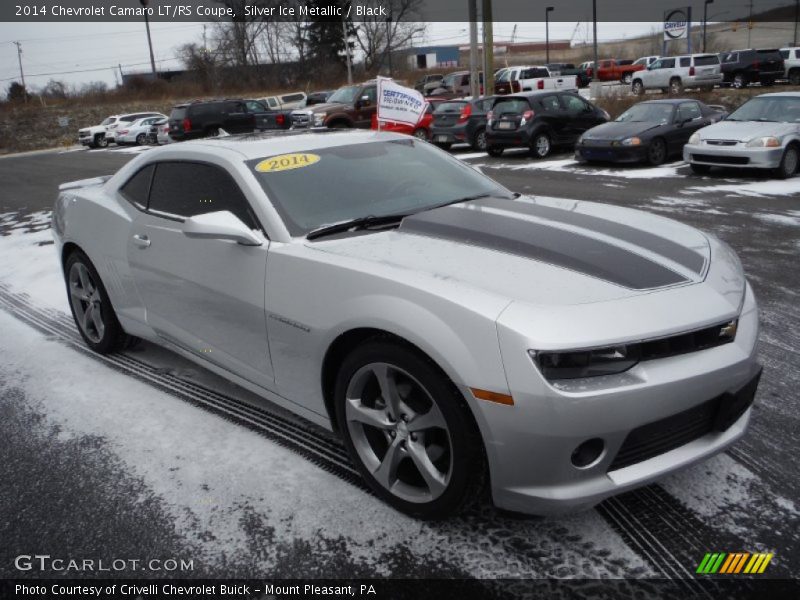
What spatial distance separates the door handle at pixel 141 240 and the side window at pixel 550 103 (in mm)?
13676

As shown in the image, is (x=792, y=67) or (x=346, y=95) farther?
(x=792, y=67)

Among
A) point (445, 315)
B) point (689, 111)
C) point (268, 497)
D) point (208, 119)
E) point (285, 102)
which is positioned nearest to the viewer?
point (445, 315)

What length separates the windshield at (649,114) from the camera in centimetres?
1391

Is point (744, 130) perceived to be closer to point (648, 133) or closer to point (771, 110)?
point (771, 110)

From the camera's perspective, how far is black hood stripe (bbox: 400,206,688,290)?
2559 millimetres

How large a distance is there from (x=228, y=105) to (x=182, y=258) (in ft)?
74.7

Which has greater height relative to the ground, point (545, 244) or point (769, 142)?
point (545, 244)

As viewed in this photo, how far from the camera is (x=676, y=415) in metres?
2.31

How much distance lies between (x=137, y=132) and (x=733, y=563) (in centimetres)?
3437

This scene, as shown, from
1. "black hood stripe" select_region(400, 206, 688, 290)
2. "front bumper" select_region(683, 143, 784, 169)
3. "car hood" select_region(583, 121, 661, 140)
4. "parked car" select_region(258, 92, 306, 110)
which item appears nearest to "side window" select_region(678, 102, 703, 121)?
"car hood" select_region(583, 121, 661, 140)

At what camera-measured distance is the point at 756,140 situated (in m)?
10.9

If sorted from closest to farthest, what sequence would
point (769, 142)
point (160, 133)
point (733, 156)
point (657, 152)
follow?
point (769, 142), point (733, 156), point (657, 152), point (160, 133)

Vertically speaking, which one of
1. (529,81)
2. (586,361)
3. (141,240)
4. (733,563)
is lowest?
(733,563)

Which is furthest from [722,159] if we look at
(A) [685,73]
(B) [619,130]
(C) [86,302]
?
(A) [685,73]
